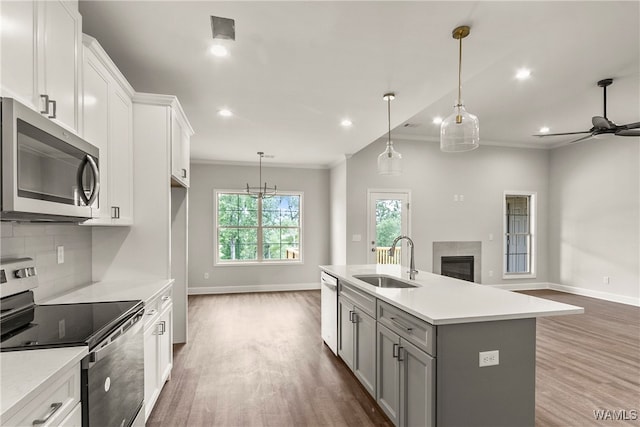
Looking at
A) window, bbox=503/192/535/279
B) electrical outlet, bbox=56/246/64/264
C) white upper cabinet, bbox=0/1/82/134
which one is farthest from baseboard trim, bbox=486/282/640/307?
white upper cabinet, bbox=0/1/82/134

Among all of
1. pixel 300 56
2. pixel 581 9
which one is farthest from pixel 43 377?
pixel 581 9

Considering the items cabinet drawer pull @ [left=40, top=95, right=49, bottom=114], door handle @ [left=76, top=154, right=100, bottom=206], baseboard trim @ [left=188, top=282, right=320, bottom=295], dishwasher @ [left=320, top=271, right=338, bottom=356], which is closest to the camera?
cabinet drawer pull @ [left=40, top=95, right=49, bottom=114]

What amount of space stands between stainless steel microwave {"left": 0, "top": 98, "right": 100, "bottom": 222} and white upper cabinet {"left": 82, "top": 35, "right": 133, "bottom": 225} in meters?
0.33

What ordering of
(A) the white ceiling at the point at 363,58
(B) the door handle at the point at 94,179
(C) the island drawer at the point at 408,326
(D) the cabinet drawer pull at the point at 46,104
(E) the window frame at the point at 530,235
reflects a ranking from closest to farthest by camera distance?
(D) the cabinet drawer pull at the point at 46,104
(B) the door handle at the point at 94,179
(C) the island drawer at the point at 408,326
(A) the white ceiling at the point at 363,58
(E) the window frame at the point at 530,235

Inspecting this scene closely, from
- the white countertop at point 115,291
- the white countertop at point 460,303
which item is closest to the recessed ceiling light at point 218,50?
the white countertop at point 115,291

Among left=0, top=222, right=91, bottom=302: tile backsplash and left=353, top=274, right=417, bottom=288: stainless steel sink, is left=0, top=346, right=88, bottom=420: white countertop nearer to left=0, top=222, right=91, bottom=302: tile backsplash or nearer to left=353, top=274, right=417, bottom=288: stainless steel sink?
left=0, top=222, right=91, bottom=302: tile backsplash

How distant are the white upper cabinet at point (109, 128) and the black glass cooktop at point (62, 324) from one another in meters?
0.52

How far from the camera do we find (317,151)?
596 centimetres

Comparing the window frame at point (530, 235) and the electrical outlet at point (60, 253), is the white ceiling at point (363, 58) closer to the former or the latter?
the electrical outlet at point (60, 253)

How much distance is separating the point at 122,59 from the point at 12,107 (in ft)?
5.85

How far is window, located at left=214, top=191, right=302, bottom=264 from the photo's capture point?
691 cm

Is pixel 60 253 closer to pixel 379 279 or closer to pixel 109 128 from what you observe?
pixel 109 128

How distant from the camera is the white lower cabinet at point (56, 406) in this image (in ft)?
3.27

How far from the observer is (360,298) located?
275 centimetres
